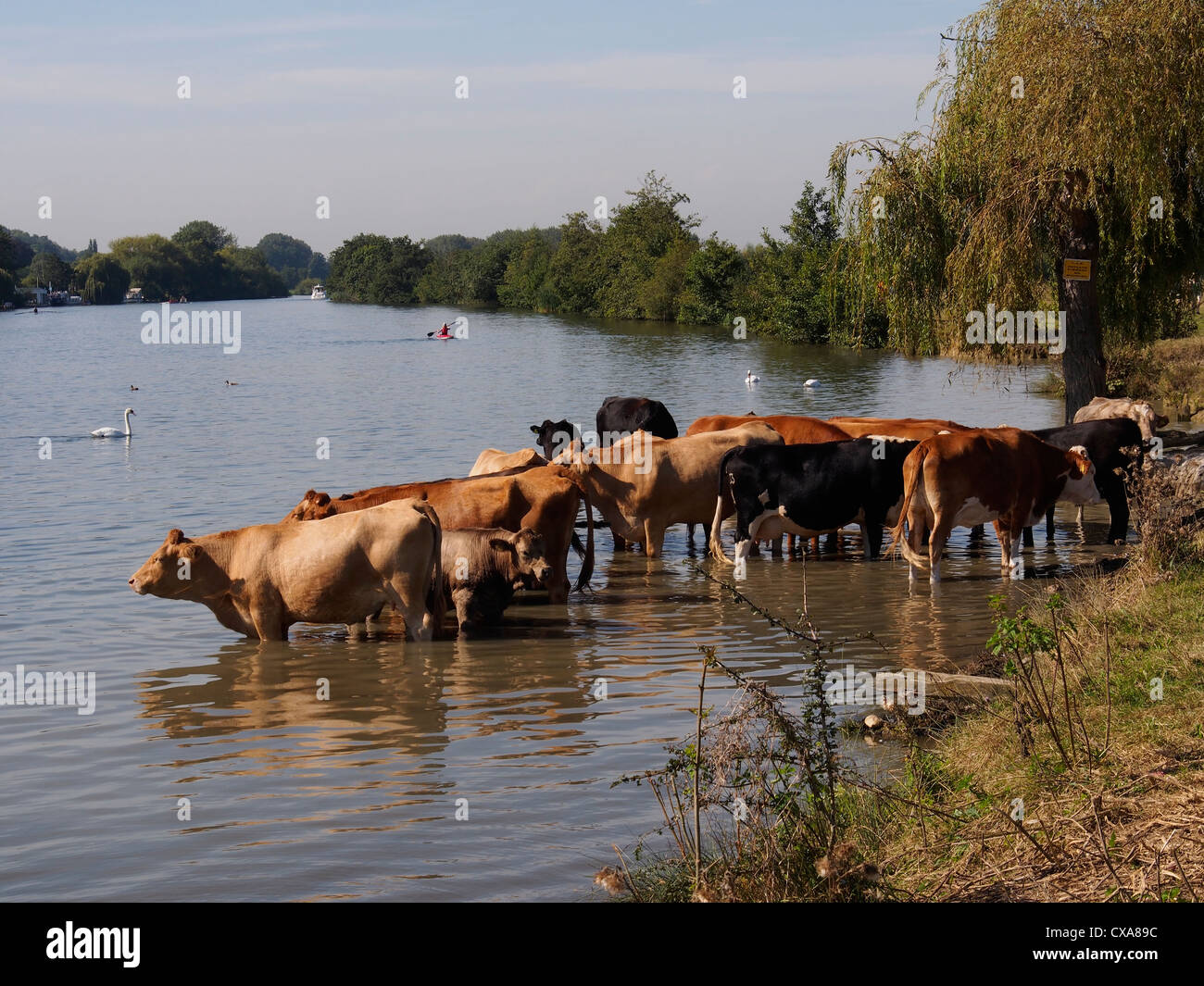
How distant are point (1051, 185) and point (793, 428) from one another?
446 centimetres

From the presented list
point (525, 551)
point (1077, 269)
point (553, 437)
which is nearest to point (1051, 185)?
point (1077, 269)

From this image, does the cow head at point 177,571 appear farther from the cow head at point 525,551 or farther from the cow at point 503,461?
the cow at point 503,461

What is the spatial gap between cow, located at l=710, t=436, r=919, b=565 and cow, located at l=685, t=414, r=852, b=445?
1735 mm

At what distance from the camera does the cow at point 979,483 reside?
12.0 m

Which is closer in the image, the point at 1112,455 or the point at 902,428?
A: the point at 1112,455

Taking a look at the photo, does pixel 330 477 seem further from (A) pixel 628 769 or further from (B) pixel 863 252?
(A) pixel 628 769

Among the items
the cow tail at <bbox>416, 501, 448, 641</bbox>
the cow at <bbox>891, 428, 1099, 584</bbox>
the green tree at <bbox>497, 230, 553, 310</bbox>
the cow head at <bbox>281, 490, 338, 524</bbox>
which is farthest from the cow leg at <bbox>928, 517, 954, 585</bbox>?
the green tree at <bbox>497, 230, 553, 310</bbox>

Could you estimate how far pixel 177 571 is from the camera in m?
10.1

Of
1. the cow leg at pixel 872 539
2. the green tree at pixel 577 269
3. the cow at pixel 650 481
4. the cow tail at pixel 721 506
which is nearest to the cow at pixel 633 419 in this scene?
the cow at pixel 650 481

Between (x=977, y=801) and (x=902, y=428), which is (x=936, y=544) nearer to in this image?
(x=902, y=428)

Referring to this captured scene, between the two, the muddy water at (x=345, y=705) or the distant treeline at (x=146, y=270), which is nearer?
the muddy water at (x=345, y=705)

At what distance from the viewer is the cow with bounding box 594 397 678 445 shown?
18.5 m

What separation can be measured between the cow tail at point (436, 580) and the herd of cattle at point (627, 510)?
17mm

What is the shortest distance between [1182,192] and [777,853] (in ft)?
46.0
